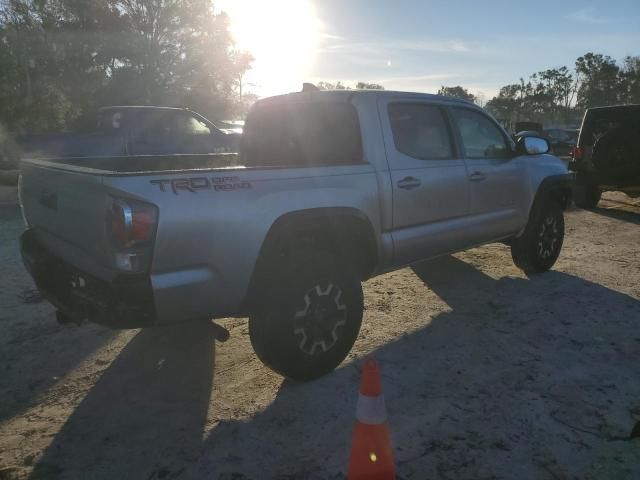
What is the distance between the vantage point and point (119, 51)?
33156 millimetres

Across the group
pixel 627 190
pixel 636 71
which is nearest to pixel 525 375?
pixel 627 190

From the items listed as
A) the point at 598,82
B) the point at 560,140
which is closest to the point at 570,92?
the point at 598,82

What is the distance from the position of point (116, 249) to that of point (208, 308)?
1.98ft

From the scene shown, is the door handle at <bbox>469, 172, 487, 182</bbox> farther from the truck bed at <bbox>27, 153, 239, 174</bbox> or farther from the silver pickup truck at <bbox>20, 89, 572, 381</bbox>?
the truck bed at <bbox>27, 153, 239, 174</bbox>

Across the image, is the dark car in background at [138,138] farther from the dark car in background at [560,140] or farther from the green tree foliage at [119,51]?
the dark car in background at [560,140]

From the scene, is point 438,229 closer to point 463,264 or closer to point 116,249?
point 463,264

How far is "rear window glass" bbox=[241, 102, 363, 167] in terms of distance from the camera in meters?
3.63

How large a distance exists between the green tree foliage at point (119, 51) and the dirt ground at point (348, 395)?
28.6 metres

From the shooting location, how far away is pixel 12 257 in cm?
607

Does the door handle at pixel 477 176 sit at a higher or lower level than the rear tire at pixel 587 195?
higher

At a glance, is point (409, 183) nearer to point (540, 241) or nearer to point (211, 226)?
point (211, 226)

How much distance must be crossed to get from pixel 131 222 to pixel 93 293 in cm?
56

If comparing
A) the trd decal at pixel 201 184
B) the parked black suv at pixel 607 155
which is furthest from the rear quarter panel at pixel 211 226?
the parked black suv at pixel 607 155

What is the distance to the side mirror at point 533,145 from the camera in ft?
16.0
